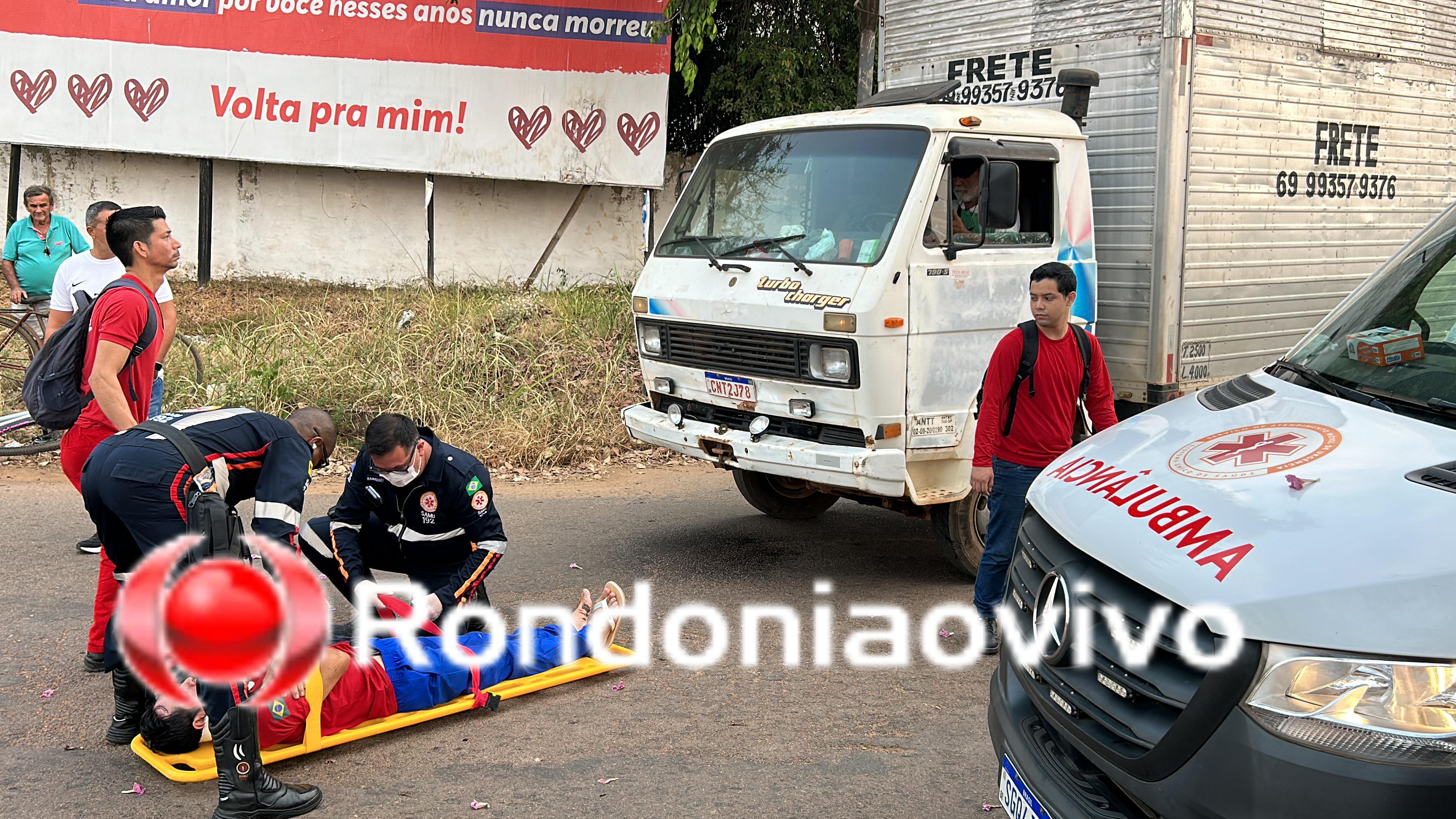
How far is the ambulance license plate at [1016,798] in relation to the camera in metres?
2.86

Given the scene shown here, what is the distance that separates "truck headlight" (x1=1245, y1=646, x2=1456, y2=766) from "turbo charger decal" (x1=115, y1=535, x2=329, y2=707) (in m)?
2.39

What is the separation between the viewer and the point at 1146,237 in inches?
264

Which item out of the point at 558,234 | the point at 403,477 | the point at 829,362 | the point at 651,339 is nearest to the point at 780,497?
the point at 651,339

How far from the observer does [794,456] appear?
6098 millimetres

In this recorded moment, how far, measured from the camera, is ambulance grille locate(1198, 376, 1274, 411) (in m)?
3.38

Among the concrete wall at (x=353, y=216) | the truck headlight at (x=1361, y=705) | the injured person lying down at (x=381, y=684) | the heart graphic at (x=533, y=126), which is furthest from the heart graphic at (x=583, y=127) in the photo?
the truck headlight at (x=1361, y=705)

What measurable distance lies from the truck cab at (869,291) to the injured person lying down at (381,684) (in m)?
1.41

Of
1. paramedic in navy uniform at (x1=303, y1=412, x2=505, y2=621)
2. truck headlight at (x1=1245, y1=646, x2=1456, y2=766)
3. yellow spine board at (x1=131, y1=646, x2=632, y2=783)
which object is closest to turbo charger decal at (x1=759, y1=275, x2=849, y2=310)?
paramedic in navy uniform at (x1=303, y1=412, x2=505, y2=621)

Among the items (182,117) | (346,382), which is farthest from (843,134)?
(182,117)

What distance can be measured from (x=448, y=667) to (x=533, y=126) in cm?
943

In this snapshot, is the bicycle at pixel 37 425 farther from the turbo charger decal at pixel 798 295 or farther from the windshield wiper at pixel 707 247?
the turbo charger decal at pixel 798 295

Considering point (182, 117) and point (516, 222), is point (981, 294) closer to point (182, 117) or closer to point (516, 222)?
point (516, 222)

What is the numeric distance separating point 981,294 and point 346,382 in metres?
5.60

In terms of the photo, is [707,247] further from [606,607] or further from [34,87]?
[34,87]
